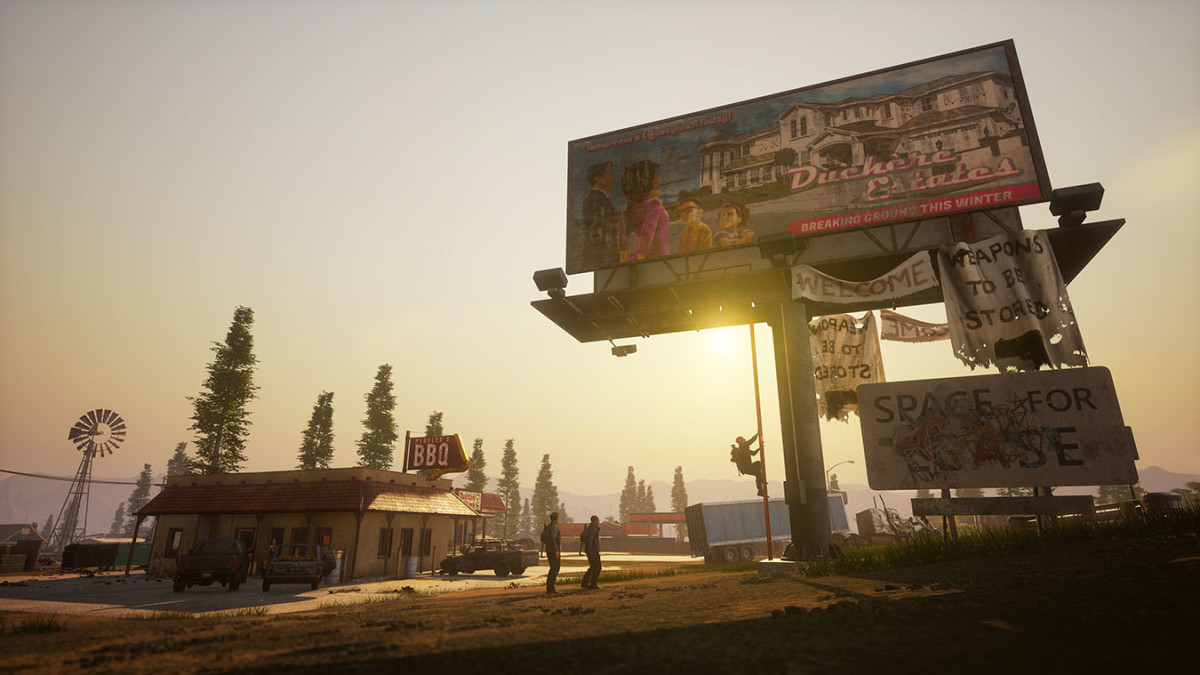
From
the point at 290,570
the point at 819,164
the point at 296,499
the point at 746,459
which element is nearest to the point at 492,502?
the point at 296,499

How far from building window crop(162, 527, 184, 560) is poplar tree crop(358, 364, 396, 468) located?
1940 cm

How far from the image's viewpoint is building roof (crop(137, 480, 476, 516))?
2416 cm

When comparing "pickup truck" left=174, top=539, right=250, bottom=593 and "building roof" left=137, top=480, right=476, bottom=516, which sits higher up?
"building roof" left=137, top=480, right=476, bottom=516

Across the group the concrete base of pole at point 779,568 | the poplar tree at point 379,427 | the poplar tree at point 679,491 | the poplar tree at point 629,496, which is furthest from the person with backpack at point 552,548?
the poplar tree at point 629,496

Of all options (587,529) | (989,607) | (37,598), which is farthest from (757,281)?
(37,598)

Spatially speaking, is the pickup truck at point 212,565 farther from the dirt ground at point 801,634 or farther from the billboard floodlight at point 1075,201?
the billboard floodlight at point 1075,201

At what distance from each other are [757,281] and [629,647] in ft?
34.4

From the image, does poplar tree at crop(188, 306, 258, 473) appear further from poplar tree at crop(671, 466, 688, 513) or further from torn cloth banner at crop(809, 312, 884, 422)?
poplar tree at crop(671, 466, 688, 513)

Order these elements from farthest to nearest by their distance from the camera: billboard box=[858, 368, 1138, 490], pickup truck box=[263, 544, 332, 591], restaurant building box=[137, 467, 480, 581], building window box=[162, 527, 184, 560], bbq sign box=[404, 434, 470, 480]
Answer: bbq sign box=[404, 434, 470, 480], building window box=[162, 527, 184, 560], restaurant building box=[137, 467, 480, 581], pickup truck box=[263, 544, 332, 591], billboard box=[858, 368, 1138, 490]

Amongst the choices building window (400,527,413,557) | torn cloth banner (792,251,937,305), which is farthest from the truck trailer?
torn cloth banner (792,251,937,305)

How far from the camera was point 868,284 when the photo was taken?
1225 cm

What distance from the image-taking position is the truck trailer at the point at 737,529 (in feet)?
105

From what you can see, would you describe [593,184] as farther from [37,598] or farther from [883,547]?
[37,598]

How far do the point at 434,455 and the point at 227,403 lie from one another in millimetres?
17056
